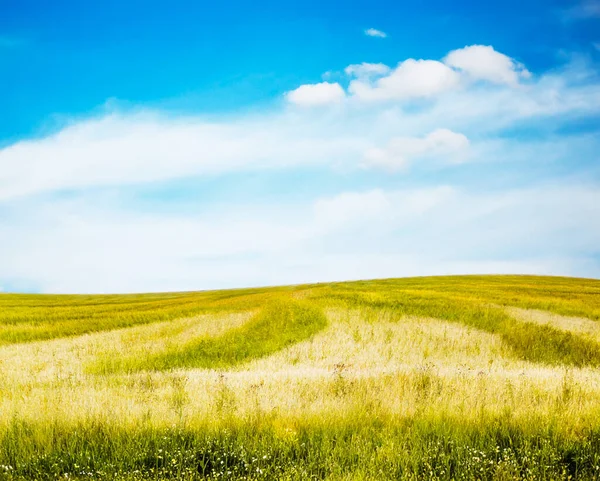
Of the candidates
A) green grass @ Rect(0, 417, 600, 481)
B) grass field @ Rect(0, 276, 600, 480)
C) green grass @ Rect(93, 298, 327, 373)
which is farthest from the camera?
green grass @ Rect(93, 298, 327, 373)

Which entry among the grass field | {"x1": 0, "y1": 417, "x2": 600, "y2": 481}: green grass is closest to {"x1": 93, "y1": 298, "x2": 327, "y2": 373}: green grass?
the grass field

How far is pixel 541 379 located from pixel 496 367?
3473 mm

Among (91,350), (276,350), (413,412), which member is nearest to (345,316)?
(276,350)

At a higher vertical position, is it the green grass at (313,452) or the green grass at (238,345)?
the green grass at (313,452)

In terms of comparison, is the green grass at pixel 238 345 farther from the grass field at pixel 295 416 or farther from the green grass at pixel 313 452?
the green grass at pixel 313 452

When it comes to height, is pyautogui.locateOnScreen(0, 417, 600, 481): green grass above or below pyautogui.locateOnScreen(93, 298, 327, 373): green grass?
above

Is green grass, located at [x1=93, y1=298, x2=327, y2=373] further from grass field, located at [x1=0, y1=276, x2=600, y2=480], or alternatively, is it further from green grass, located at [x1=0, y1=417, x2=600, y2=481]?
green grass, located at [x1=0, y1=417, x2=600, y2=481]

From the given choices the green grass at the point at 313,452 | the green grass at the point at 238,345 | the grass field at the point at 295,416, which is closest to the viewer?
the green grass at the point at 313,452

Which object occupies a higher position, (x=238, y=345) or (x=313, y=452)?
(x=313, y=452)

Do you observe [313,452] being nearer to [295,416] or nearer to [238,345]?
[295,416]

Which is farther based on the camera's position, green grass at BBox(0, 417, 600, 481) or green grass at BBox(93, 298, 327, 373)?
green grass at BBox(93, 298, 327, 373)

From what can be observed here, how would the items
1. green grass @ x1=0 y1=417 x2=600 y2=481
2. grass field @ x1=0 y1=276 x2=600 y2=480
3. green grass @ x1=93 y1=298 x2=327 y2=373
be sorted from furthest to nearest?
green grass @ x1=93 y1=298 x2=327 y2=373
grass field @ x1=0 y1=276 x2=600 y2=480
green grass @ x1=0 y1=417 x2=600 y2=481

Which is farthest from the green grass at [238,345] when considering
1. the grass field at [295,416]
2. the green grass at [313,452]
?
the green grass at [313,452]

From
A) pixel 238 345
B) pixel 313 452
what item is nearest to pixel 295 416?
pixel 313 452
